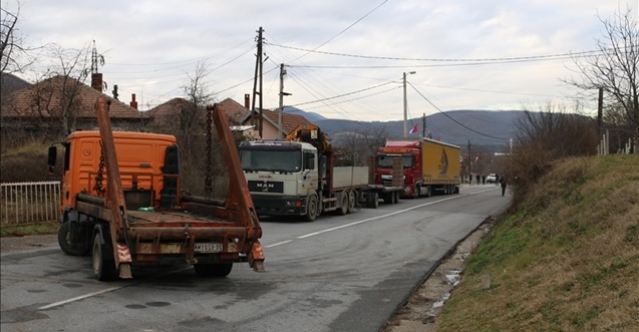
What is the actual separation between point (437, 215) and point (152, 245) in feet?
62.9

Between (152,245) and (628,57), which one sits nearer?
(152,245)

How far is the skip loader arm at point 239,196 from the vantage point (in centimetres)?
984

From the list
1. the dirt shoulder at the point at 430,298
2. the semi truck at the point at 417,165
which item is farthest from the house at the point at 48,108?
the dirt shoulder at the point at 430,298

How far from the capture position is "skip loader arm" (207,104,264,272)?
387 inches

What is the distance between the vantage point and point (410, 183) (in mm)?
40750

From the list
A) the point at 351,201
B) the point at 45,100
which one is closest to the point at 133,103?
the point at 45,100

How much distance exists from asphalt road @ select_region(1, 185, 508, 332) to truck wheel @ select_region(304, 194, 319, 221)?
721 cm

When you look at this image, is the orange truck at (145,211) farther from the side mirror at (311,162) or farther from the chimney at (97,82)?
the chimney at (97,82)

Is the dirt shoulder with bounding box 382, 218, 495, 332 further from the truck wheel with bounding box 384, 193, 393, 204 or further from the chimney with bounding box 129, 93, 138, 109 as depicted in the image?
the chimney with bounding box 129, 93, 138, 109

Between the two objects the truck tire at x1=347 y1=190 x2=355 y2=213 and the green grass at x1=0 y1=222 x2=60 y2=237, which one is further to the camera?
the truck tire at x1=347 y1=190 x2=355 y2=213

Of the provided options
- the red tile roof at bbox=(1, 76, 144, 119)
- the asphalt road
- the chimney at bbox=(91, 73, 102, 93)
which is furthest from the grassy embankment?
the chimney at bbox=(91, 73, 102, 93)

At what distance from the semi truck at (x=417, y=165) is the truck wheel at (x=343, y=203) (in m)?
9.52

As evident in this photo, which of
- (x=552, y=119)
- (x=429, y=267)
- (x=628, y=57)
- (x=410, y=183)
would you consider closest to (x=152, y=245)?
(x=429, y=267)

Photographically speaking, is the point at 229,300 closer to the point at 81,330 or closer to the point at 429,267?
the point at 81,330
